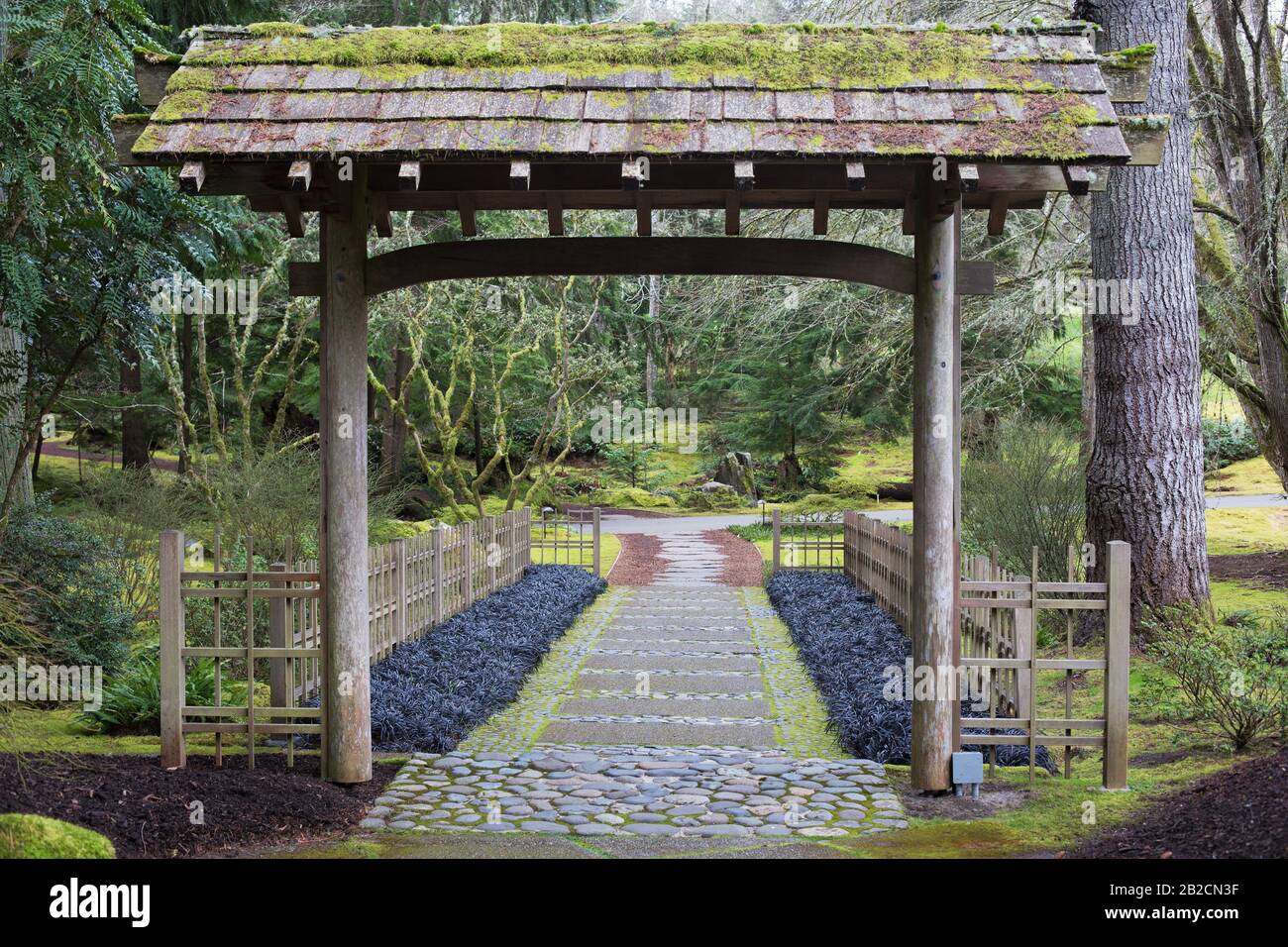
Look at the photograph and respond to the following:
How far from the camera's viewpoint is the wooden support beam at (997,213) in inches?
258

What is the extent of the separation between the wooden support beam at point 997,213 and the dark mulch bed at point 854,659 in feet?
10.5

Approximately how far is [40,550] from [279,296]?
12316 mm

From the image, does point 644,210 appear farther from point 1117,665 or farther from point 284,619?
point 1117,665

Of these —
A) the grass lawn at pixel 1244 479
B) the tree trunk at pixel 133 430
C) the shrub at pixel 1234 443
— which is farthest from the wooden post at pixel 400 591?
the shrub at pixel 1234 443

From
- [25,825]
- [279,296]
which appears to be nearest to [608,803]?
[25,825]

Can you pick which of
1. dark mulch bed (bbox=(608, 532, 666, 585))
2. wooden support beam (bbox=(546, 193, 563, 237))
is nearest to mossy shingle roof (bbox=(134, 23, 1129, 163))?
wooden support beam (bbox=(546, 193, 563, 237))

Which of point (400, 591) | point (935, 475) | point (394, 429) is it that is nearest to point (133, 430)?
point (394, 429)

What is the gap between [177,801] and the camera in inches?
217

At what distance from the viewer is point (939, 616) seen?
20.0 ft

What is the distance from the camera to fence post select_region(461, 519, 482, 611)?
12.9m

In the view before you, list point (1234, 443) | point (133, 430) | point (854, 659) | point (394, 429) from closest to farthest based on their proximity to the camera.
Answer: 1. point (854, 659)
2. point (133, 430)
3. point (394, 429)
4. point (1234, 443)

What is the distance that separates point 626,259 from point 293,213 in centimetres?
195

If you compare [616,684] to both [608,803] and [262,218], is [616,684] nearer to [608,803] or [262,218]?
[608,803]

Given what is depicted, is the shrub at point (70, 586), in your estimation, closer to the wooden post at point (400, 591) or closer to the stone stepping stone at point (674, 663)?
the wooden post at point (400, 591)
